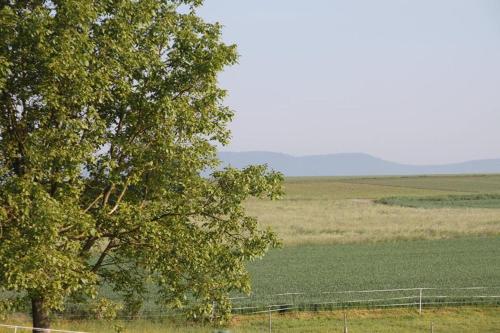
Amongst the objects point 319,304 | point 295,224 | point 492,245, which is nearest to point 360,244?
point 492,245

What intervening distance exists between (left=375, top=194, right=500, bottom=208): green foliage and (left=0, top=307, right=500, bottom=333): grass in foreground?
8656 cm

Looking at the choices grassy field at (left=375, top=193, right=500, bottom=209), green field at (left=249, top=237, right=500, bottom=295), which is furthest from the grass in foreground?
grassy field at (left=375, top=193, right=500, bottom=209)

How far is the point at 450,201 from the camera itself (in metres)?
135

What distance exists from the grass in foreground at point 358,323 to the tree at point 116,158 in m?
9.18

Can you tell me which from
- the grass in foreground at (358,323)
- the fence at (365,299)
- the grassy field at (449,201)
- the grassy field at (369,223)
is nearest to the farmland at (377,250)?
the grassy field at (369,223)

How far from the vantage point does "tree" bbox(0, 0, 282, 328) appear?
1880cm

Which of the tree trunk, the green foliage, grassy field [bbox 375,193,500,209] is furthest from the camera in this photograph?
the green foliage

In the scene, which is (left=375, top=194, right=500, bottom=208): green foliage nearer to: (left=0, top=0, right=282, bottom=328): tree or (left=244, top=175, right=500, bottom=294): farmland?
(left=244, top=175, right=500, bottom=294): farmland

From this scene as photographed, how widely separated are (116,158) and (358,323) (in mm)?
18303

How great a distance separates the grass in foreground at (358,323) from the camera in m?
32.4

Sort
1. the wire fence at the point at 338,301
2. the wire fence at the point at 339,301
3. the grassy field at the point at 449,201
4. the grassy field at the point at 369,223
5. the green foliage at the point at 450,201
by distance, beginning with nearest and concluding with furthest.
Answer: the wire fence at the point at 338,301
the wire fence at the point at 339,301
the grassy field at the point at 369,223
the grassy field at the point at 449,201
the green foliage at the point at 450,201

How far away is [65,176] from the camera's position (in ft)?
64.5

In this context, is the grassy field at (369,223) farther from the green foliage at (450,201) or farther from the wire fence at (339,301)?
the wire fence at (339,301)

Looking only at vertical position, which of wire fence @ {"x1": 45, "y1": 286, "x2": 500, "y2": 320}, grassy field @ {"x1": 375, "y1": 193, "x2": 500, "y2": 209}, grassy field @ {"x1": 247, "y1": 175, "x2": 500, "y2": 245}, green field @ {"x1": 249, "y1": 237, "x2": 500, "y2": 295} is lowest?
wire fence @ {"x1": 45, "y1": 286, "x2": 500, "y2": 320}
